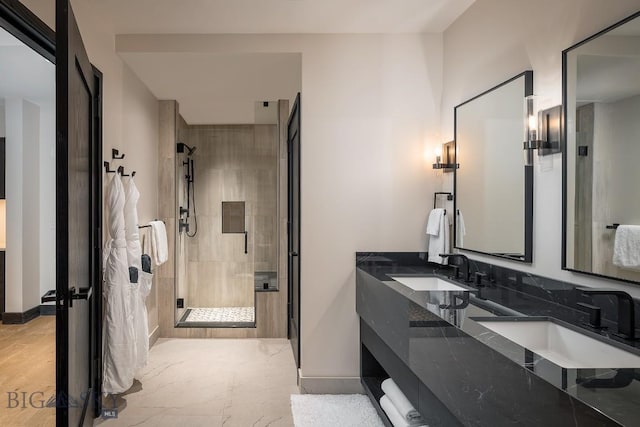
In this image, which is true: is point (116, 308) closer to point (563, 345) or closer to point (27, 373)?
point (27, 373)

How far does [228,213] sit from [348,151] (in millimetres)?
2696

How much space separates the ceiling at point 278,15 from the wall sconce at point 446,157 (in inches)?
33.8

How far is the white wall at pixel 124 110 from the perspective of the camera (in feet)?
8.82

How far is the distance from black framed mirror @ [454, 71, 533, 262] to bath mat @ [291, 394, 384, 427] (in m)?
1.25

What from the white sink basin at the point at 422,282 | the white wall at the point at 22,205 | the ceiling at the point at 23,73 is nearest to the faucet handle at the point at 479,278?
the white sink basin at the point at 422,282

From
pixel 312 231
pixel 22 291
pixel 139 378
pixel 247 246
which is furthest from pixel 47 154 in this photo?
pixel 312 231

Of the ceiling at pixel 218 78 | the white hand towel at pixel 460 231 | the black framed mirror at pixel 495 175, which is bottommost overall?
the white hand towel at pixel 460 231

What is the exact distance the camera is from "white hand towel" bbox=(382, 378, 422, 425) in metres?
2.29

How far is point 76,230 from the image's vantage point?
6.43 ft

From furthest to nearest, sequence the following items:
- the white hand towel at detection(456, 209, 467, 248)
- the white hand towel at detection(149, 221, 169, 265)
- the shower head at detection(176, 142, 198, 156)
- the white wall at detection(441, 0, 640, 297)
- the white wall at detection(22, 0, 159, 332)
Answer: the shower head at detection(176, 142, 198, 156)
the white hand towel at detection(149, 221, 169, 265)
the white hand towel at detection(456, 209, 467, 248)
the white wall at detection(22, 0, 159, 332)
the white wall at detection(441, 0, 640, 297)

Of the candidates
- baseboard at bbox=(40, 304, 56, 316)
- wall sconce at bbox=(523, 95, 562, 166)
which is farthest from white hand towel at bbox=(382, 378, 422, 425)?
baseboard at bbox=(40, 304, 56, 316)

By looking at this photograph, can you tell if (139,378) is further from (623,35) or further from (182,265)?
(623,35)

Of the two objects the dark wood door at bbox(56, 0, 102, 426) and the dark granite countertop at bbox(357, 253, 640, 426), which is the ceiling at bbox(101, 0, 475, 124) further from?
the dark granite countertop at bbox(357, 253, 640, 426)

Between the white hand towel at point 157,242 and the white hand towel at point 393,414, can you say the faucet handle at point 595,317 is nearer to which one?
the white hand towel at point 393,414
